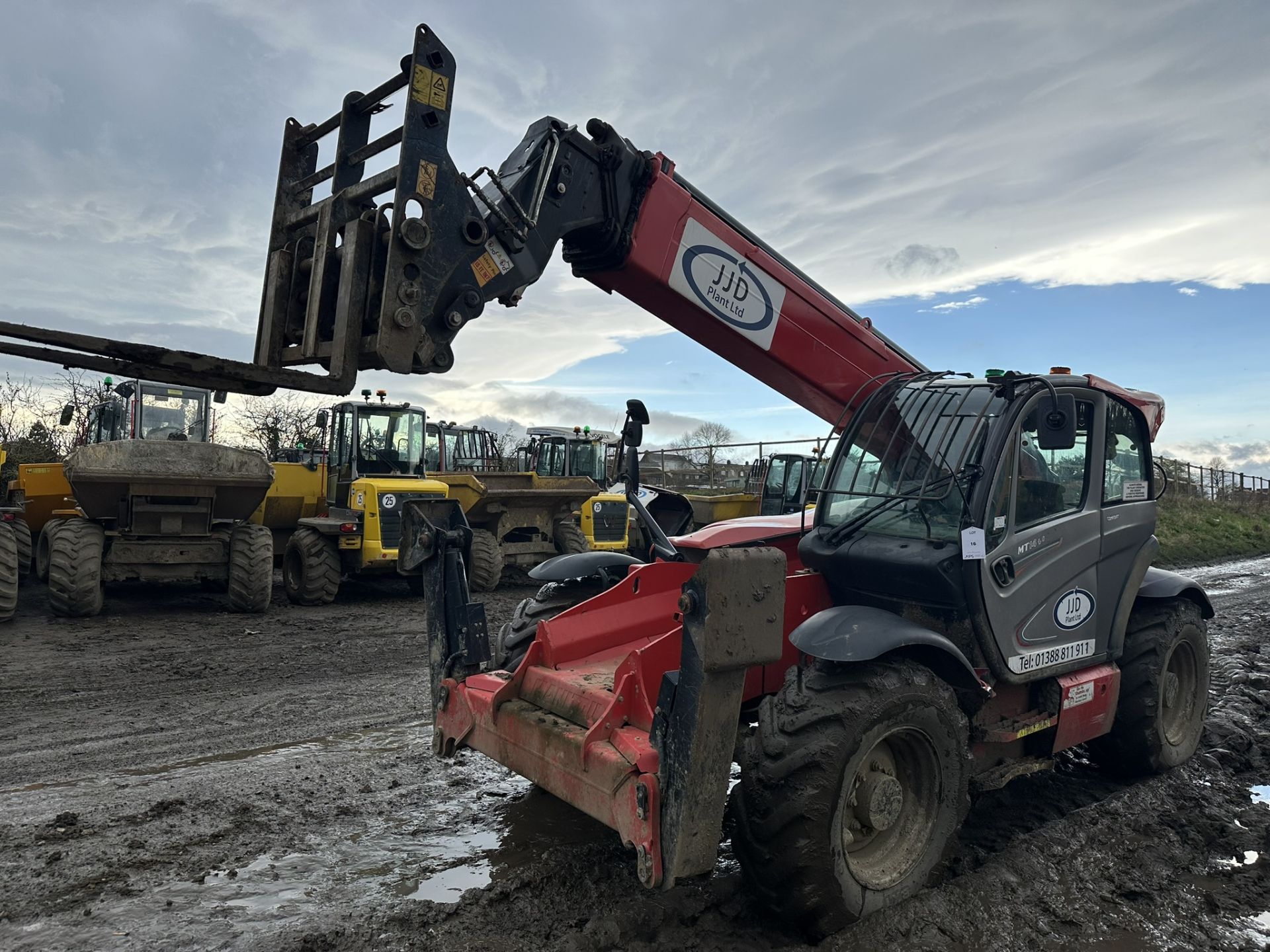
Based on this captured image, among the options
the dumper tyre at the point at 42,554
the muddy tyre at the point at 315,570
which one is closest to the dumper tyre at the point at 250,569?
the muddy tyre at the point at 315,570

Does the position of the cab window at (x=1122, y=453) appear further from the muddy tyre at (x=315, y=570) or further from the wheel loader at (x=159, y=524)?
the muddy tyre at (x=315, y=570)

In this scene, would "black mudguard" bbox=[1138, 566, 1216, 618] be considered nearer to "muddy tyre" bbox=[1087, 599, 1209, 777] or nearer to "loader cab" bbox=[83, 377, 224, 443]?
"muddy tyre" bbox=[1087, 599, 1209, 777]

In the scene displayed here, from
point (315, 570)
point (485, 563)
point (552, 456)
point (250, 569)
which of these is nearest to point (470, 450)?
point (552, 456)

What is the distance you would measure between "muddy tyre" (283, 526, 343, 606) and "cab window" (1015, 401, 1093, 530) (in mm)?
8820

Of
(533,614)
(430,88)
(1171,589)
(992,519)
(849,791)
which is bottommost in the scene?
(849,791)

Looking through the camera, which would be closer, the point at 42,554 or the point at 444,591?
the point at 444,591

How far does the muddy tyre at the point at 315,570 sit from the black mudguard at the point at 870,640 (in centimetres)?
861

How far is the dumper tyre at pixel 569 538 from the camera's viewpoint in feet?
42.8

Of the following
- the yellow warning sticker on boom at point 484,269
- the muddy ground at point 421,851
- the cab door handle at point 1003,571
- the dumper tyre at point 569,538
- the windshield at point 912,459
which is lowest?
the muddy ground at point 421,851

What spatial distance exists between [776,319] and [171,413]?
9.93 m

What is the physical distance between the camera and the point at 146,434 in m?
11.6

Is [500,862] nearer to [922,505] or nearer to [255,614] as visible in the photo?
[922,505]

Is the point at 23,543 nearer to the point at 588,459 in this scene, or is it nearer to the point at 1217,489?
the point at 588,459

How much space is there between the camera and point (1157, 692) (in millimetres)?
4691
